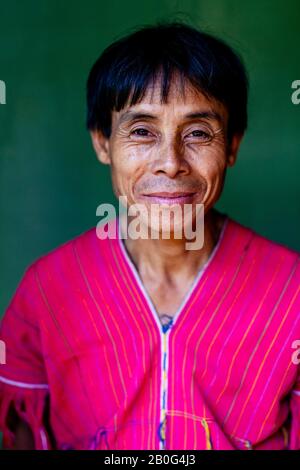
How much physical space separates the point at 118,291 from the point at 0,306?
798mm

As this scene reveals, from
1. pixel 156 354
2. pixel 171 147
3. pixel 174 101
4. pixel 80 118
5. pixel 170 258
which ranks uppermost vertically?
pixel 80 118

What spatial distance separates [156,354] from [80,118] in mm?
1046

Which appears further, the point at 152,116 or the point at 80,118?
the point at 80,118

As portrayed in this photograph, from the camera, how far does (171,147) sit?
169cm

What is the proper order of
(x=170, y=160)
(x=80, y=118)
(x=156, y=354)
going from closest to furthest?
(x=170, y=160) → (x=156, y=354) → (x=80, y=118)

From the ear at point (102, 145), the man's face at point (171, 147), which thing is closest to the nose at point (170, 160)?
the man's face at point (171, 147)

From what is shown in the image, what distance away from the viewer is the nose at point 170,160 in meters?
1.67

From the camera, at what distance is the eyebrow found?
1709 millimetres

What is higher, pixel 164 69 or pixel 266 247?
pixel 164 69

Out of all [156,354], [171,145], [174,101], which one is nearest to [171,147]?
[171,145]

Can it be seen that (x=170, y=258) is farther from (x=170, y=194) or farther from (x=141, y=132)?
(x=141, y=132)

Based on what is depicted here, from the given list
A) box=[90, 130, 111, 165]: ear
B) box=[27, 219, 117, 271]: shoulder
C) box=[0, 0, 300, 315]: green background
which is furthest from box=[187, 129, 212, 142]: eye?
box=[0, 0, 300, 315]: green background

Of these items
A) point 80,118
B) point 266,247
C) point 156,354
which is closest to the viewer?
point 156,354
